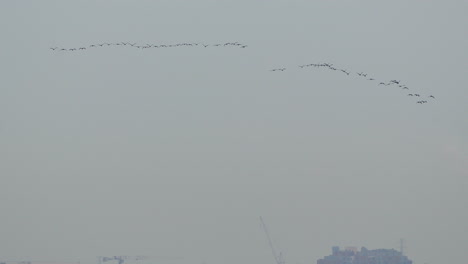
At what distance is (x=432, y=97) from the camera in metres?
158

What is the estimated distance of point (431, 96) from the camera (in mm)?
157750

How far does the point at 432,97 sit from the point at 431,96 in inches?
10.8

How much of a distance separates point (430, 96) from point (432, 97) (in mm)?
567

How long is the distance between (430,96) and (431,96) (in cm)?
33

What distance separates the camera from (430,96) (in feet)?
517
